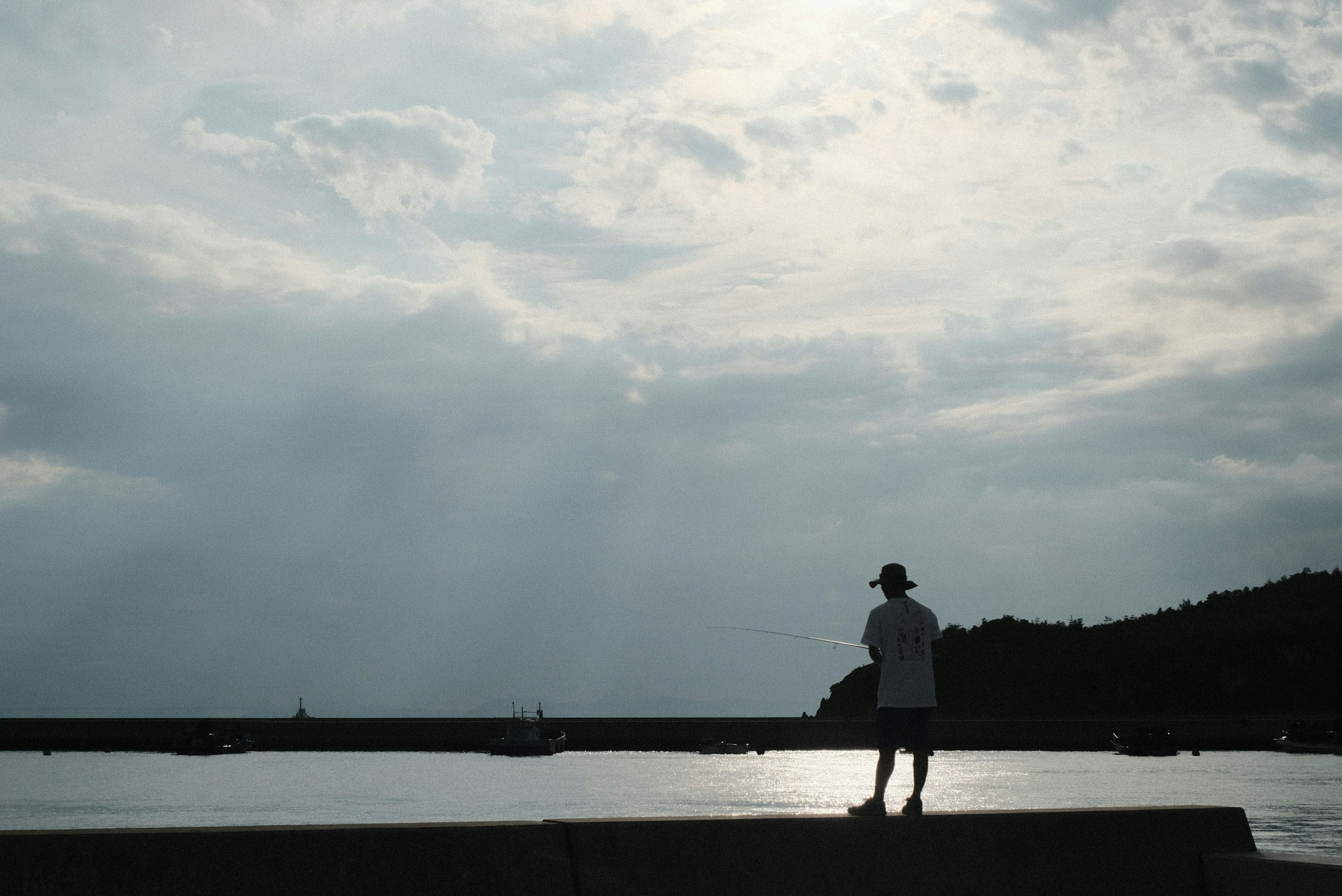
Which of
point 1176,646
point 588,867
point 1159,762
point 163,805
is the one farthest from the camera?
point 1176,646

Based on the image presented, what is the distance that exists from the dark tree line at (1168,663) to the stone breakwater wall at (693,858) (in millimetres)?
143589

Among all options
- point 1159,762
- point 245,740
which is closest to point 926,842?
point 1159,762

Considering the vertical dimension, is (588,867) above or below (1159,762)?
above

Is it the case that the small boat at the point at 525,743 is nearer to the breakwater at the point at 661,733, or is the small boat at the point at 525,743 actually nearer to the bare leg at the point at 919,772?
the breakwater at the point at 661,733

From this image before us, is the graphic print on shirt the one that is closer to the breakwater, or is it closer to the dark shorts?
the dark shorts

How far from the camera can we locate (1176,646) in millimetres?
142250

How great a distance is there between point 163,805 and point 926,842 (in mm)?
68086

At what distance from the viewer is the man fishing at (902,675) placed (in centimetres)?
866

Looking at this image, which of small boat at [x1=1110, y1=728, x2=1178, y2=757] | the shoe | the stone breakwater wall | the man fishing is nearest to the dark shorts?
the man fishing

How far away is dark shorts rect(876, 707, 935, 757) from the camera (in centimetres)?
866

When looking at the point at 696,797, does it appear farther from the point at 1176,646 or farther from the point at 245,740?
the point at 1176,646

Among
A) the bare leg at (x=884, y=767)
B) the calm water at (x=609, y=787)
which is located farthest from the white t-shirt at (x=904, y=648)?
the calm water at (x=609, y=787)

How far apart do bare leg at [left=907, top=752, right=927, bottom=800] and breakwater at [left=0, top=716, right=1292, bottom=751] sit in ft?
384

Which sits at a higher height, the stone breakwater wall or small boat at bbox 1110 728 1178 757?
the stone breakwater wall
